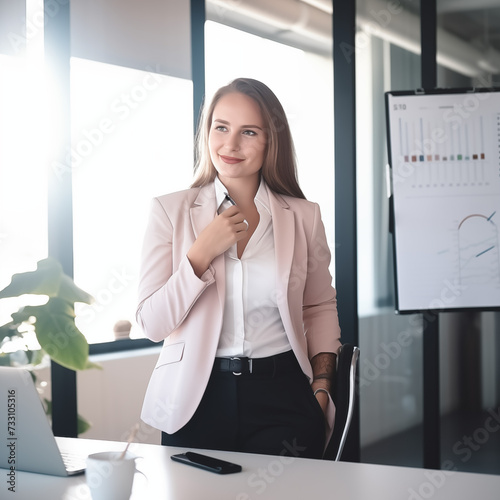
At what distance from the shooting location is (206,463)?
1486mm

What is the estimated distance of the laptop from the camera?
137 cm

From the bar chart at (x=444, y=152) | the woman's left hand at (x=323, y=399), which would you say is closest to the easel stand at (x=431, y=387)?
the bar chart at (x=444, y=152)

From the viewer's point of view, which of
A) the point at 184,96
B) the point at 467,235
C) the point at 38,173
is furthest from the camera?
the point at 184,96

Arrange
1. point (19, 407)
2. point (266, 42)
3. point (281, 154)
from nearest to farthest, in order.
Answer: point (19, 407)
point (281, 154)
point (266, 42)

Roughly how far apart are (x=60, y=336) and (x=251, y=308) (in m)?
1.02

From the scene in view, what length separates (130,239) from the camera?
12.4ft

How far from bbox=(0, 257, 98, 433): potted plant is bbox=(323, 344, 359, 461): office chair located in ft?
3.82

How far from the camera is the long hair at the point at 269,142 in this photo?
2193 millimetres

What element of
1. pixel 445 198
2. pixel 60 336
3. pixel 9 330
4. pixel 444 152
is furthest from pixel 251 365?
pixel 444 152

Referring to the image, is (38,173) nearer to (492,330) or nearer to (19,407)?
(19,407)

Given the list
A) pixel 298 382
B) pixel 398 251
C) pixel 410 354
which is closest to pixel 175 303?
pixel 298 382

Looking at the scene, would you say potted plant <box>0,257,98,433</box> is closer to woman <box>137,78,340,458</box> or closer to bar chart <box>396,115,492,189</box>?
woman <box>137,78,340,458</box>

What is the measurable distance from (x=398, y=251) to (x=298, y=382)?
45.2 inches

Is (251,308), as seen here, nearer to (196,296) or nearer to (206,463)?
(196,296)
